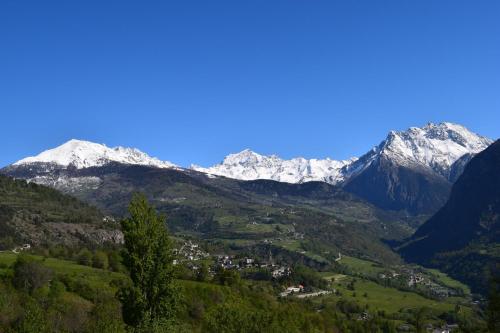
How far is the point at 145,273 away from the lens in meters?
68.9

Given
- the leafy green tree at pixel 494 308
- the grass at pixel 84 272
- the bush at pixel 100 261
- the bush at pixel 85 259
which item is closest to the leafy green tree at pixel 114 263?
the bush at pixel 100 261

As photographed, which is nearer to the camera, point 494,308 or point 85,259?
point 494,308

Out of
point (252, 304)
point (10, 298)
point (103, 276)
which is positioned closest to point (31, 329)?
point (10, 298)

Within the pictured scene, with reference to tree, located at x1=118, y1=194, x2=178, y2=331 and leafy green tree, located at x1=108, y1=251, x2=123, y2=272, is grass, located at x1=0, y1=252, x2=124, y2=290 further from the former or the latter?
tree, located at x1=118, y1=194, x2=178, y2=331

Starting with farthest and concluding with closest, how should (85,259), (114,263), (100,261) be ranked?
(85,259)
(100,261)
(114,263)

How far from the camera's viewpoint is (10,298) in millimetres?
99688

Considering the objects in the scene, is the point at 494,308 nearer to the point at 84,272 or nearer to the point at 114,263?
the point at 84,272

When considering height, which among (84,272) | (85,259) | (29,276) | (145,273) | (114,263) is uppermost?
(145,273)

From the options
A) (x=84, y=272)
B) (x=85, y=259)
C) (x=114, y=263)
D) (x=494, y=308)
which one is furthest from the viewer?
(x=85, y=259)

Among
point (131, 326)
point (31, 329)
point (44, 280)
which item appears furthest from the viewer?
point (44, 280)

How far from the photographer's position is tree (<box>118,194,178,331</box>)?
→ 6856 cm

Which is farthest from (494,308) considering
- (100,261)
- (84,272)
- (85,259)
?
(85,259)

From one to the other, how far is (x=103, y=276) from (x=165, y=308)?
93255mm

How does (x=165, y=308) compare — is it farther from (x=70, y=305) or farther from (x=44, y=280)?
(x=44, y=280)
